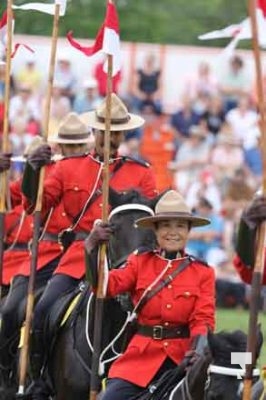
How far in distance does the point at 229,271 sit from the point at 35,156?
37.9 feet

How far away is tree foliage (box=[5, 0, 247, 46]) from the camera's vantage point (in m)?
27.5

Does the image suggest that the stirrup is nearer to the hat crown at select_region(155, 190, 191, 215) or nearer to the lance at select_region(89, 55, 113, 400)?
the lance at select_region(89, 55, 113, 400)

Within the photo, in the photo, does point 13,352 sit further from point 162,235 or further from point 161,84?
point 161,84

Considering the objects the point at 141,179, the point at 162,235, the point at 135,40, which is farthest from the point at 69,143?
the point at 135,40

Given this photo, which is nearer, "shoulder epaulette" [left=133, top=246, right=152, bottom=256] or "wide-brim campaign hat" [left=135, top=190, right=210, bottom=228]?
"wide-brim campaign hat" [left=135, top=190, right=210, bottom=228]

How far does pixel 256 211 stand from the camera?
355 inches

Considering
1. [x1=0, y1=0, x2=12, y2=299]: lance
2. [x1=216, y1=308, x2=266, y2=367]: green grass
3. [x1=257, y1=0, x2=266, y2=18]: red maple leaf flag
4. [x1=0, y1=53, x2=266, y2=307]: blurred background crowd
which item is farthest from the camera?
[x1=0, y1=53, x2=266, y2=307]: blurred background crowd

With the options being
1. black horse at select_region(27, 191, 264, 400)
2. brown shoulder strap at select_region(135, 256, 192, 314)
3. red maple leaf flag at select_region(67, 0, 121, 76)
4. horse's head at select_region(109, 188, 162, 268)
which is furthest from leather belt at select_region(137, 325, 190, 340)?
red maple leaf flag at select_region(67, 0, 121, 76)

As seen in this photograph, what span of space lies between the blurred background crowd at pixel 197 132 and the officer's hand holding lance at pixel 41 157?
36.3ft

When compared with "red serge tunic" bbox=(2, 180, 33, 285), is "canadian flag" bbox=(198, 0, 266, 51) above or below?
above

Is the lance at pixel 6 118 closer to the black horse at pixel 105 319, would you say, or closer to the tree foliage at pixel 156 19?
the black horse at pixel 105 319

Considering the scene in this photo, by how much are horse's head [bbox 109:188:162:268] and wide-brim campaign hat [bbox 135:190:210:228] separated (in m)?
0.53

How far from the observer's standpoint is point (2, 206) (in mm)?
12586

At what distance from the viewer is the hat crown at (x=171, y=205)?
10.9 m
